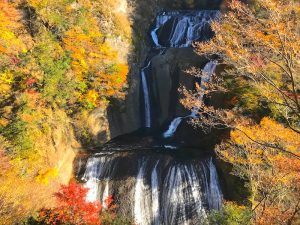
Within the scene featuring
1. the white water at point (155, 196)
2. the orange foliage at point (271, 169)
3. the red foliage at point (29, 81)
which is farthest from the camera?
the red foliage at point (29, 81)

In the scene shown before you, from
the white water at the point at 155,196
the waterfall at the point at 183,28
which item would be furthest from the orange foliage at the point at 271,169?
the waterfall at the point at 183,28

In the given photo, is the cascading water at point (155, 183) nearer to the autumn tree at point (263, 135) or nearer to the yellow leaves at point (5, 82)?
the autumn tree at point (263, 135)

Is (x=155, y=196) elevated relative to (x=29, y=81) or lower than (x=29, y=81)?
lower

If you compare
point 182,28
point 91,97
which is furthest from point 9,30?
point 182,28

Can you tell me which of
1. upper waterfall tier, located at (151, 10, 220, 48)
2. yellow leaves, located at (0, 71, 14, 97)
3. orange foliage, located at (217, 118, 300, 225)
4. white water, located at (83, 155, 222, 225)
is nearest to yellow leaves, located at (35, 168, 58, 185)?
white water, located at (83, 155, 222, 225)

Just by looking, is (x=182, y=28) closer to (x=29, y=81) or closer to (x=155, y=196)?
(x=29, y=81)

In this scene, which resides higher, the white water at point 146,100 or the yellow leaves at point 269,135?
the white water at point 146,100
